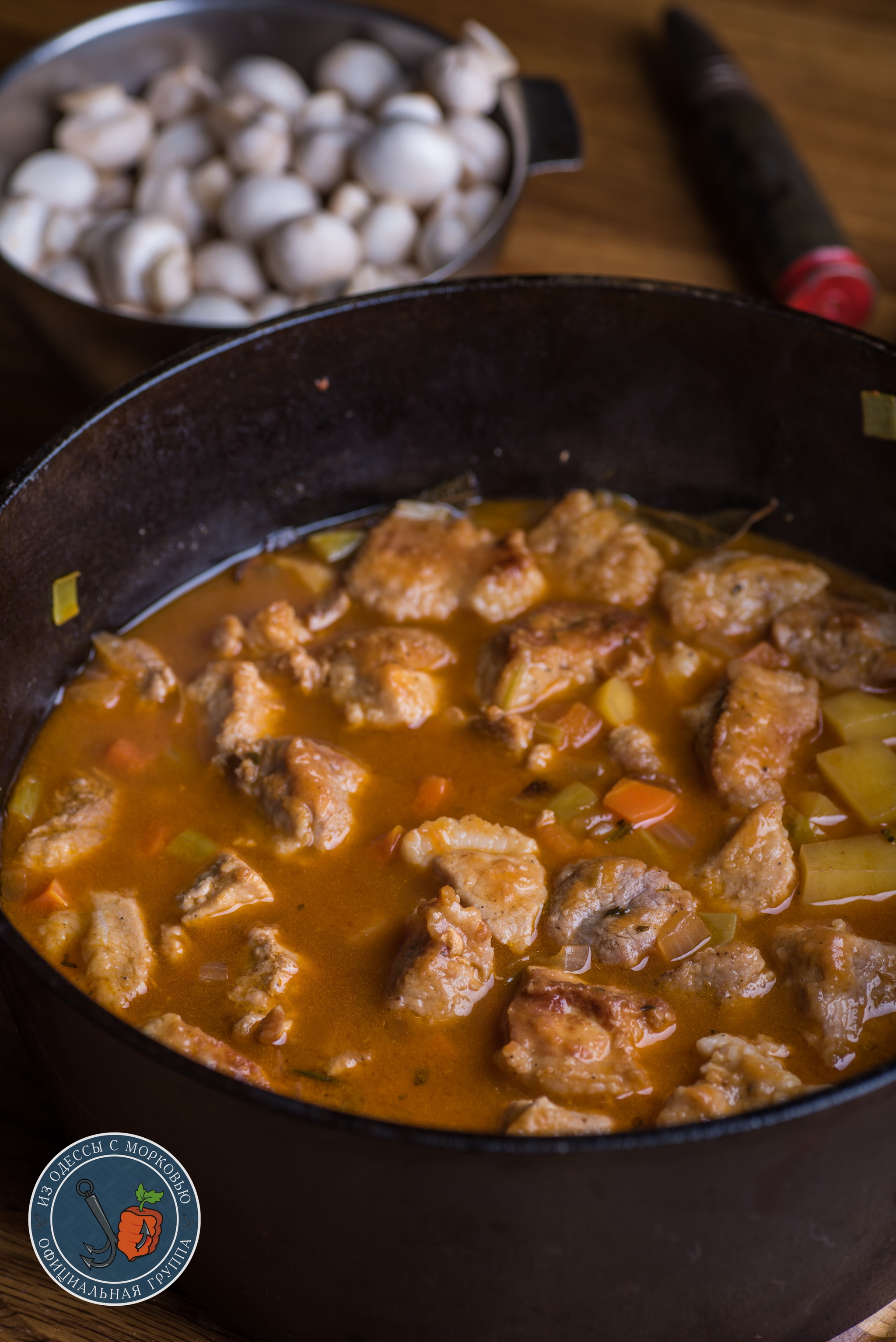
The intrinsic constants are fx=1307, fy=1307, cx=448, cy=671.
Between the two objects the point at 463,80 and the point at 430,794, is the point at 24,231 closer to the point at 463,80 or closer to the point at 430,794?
the point at 463,80

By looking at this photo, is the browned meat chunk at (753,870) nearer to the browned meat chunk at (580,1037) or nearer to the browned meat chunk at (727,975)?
the browned meat chunk at (727,975)

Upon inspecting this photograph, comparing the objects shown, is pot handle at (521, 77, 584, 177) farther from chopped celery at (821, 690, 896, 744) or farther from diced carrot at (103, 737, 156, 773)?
diced carrot at (103, 737, 156, 773)

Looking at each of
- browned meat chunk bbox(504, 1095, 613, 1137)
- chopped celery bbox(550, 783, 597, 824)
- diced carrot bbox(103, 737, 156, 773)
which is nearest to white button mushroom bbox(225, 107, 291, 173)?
diced carrot bbox(103, 737, 156, 773)

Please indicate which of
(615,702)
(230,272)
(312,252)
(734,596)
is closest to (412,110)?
(312,252)

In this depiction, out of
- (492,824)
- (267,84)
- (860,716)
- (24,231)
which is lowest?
(860,716)

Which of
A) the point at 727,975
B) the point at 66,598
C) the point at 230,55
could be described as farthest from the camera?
the point at 230,55

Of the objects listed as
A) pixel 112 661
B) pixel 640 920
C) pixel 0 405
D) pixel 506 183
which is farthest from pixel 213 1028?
pixel 506 183

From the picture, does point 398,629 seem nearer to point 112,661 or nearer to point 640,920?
point 112,661
